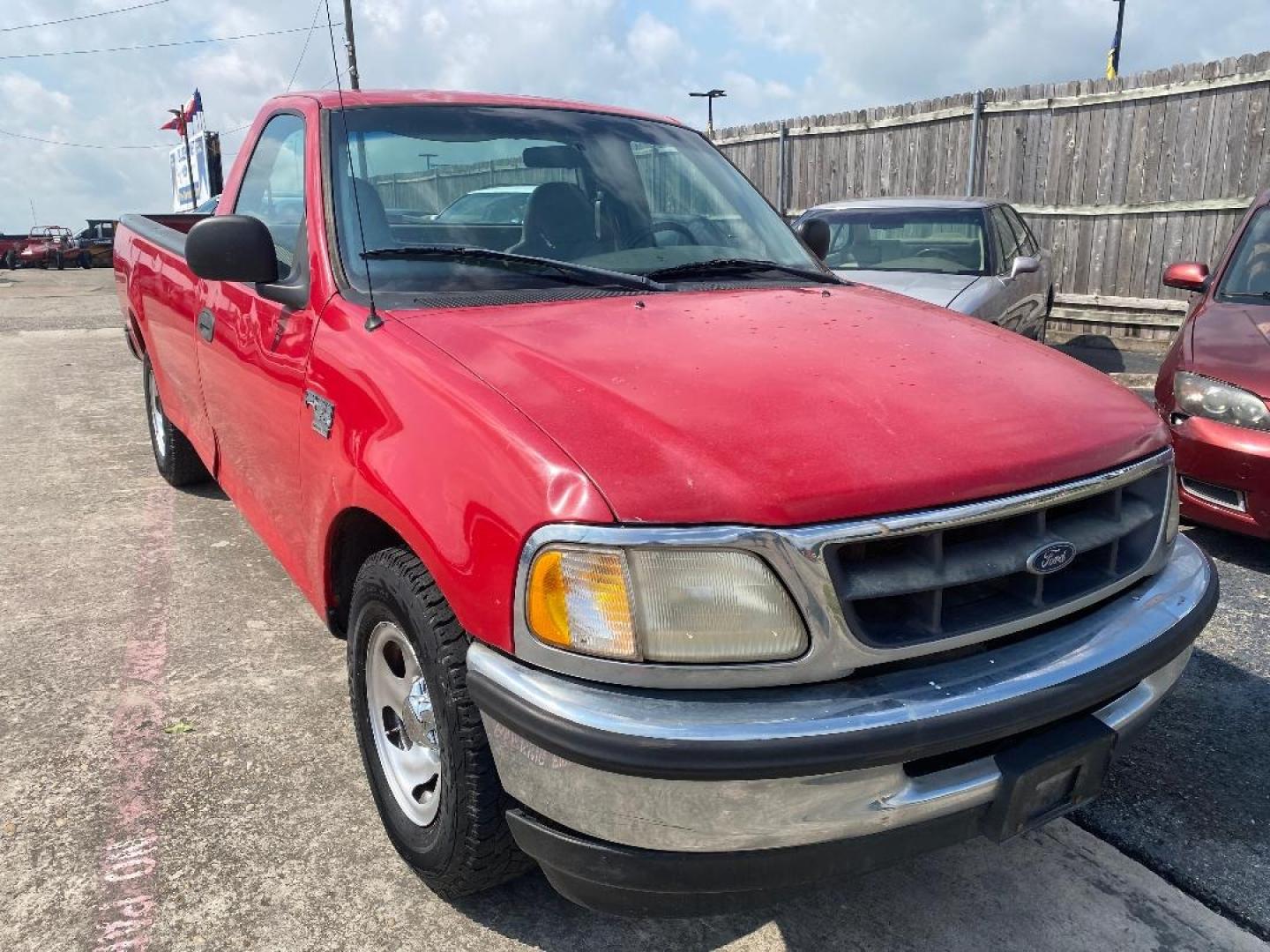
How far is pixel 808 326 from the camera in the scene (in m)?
2.51

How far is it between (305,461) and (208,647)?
130cm

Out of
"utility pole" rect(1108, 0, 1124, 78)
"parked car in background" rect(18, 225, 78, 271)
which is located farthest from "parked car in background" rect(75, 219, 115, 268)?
"utility pole" rect(1108, 0, 1124, 78)

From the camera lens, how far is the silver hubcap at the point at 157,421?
529 cm

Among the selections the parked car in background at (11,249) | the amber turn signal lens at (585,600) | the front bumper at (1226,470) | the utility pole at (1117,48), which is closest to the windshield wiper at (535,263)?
the amber turn signal lens at (585,600)

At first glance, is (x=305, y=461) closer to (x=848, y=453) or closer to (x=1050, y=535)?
(x=848, y=453)

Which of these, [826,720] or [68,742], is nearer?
[826,720]

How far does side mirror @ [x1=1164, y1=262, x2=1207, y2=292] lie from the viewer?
5.22 metres

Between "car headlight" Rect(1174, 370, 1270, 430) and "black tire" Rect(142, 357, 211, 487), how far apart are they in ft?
15.4

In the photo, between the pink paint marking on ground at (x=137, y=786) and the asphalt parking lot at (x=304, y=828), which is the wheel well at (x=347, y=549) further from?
the pink paint marking on ground at (x=137, y=786)

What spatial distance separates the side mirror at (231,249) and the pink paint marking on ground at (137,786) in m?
1.37

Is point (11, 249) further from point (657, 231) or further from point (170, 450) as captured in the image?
point (657, 231)

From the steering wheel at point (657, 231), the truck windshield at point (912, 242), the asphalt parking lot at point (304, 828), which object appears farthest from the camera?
the truck windshield at point (912, 242)

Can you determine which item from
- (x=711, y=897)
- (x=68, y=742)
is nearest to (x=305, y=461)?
(x=68, y=742)

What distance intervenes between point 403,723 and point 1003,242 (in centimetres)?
687
